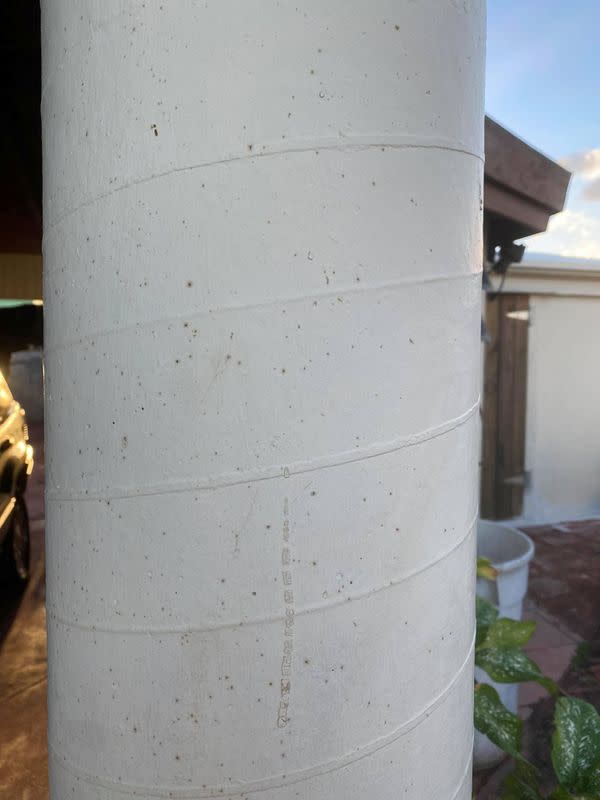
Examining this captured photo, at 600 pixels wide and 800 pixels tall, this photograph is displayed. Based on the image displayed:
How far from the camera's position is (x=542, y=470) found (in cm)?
693

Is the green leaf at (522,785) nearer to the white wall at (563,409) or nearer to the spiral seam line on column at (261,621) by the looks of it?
the spiral seam line on column at (261,621)

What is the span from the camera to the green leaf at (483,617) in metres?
1.83

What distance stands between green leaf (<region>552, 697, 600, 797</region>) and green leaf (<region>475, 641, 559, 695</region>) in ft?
0.49

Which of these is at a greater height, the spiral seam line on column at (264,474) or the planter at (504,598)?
the spiral seam line on column at (264,474)

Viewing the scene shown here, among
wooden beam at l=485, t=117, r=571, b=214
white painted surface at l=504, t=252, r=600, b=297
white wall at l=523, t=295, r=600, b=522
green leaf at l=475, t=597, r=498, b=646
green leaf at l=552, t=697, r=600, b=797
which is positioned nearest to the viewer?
green leaf at l=552, t=697, r=600, b=797

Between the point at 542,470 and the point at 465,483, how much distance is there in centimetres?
643

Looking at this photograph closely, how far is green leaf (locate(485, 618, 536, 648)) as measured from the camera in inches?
69.4

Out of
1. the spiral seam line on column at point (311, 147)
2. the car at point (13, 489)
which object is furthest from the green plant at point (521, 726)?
the car at point (13, 489)

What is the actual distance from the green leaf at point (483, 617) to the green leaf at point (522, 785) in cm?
32

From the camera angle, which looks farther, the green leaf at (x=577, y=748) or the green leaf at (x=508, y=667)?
the green leaf at (x=508, y=667)

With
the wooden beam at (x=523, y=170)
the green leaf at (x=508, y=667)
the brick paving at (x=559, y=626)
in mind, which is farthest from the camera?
the wooden beam at (x=523, y=170)

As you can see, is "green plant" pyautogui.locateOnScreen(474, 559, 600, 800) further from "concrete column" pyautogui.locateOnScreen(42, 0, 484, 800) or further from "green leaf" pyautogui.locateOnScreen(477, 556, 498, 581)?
"concrete column" pyautogui.locateOnScreen(42, 0, 484, 800)

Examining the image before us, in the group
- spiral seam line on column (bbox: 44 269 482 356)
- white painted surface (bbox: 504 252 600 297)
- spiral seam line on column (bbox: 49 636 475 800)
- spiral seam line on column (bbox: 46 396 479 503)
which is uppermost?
white painted surface (bbox: 504 252 600 297)

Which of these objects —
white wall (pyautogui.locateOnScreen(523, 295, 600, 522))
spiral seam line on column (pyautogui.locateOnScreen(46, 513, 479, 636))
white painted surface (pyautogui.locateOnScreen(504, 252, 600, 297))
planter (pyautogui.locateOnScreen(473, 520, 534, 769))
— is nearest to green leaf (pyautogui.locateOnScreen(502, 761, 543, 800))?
planter (pyautogui.locateOnScreen(473, 520, 534, 769))
